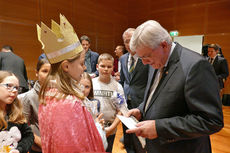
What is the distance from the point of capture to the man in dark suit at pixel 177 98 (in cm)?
92

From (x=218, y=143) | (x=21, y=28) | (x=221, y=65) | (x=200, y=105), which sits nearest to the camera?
(x=200, y=105)

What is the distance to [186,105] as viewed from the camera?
1019 mm

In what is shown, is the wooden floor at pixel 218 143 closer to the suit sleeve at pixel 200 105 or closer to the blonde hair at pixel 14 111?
the blonde hair at pixel 14 111

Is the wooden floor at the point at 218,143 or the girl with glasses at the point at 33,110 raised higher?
the girl with glasses at the point at 33,110

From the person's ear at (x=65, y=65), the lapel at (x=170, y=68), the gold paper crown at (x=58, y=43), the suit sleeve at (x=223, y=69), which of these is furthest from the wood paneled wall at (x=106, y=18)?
the lapel at (x=170, y=68)

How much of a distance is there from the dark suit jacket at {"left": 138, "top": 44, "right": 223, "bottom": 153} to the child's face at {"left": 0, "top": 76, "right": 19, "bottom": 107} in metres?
1.05

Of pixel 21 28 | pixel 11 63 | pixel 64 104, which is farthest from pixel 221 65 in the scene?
pixel 21 28

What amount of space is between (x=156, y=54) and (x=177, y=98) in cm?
30

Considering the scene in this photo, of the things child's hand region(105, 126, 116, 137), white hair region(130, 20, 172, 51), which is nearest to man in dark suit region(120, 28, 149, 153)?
child's hand region(105, 126, 116, 137)

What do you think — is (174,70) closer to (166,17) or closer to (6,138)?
Result: (6,138)

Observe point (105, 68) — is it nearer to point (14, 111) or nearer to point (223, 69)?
point (14, 111)

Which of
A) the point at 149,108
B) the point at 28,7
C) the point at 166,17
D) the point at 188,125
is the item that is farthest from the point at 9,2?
the point at 166,17

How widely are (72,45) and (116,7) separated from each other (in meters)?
6.65

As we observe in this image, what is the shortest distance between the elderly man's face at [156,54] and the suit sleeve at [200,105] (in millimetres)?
203
